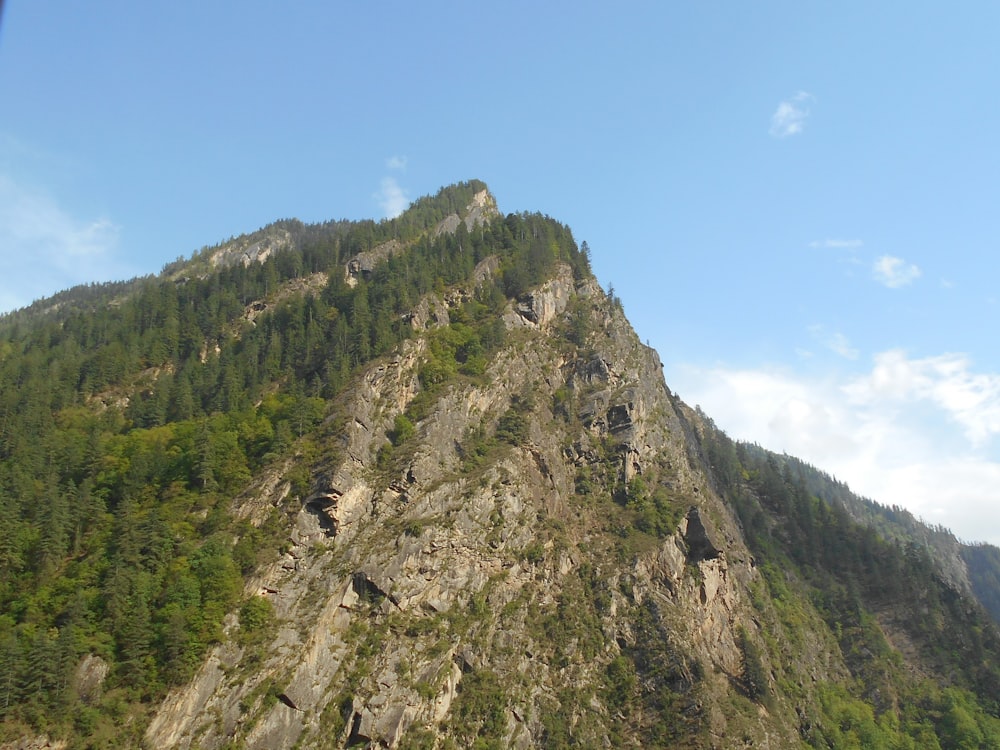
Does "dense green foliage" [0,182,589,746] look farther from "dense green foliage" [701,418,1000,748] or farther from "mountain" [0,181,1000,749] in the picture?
"dense green foliage" [701,418,1000,748]

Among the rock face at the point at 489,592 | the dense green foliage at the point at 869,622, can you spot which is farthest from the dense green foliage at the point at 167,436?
the dense green foliage at the point at 869,622

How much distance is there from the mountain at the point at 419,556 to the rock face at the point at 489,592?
0.86 ft

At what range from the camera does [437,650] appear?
2335 inches

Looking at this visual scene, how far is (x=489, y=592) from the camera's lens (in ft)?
218

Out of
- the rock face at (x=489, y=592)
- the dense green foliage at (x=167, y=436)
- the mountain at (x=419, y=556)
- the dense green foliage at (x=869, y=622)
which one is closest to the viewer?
the dense green foliage at (x=167, y=436)

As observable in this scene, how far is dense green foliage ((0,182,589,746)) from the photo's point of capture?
49053 millimetres

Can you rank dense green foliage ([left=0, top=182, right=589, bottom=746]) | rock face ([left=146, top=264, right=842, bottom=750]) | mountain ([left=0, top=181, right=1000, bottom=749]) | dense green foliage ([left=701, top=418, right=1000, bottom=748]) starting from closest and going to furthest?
dense green foliage ([left=0, top=182, right=589, bottom=746])
mountain ([left=0, top=181, right=1000, bottom=749])
rock face ([left=146, top=264, right=842, bottom=750])
dense green foliage ([left=701, top=418, right=1000, bottom=748])

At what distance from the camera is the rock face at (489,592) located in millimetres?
53438

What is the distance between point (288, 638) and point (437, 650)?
13.2 meters

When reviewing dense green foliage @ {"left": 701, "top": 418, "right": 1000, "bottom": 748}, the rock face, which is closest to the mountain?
the rock face

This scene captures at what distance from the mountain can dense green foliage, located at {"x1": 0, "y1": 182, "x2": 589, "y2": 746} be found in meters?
0.32

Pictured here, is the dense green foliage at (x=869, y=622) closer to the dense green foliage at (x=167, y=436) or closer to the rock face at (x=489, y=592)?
the rock face at (x=489, y=592)

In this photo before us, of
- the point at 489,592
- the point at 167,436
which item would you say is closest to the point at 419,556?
the point at 489,592

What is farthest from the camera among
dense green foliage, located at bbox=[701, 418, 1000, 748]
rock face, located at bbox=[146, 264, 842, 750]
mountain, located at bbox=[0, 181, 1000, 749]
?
dense green foliage, located at bbox=[701, 418, 1000, 748]
